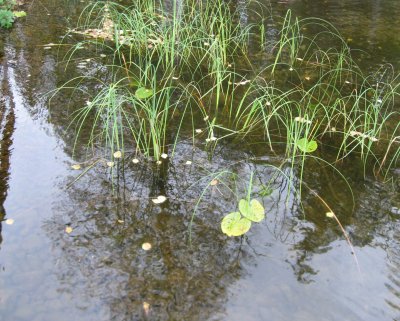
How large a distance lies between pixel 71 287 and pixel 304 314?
1345mm

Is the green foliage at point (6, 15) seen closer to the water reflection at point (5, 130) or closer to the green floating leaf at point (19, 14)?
the green floating leaf at point (19, 14)

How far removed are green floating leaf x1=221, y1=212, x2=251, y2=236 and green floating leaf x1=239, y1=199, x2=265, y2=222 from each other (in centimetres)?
4

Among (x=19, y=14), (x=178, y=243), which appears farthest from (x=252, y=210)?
(x=19, y=14)

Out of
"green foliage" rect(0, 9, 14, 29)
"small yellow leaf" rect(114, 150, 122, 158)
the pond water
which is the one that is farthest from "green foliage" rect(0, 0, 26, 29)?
"small yellow leaf" rect(114, 150, 122, 158)

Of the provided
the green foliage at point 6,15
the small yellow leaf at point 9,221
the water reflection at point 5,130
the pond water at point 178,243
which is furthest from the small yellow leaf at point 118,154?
the green foliage at point 6,15

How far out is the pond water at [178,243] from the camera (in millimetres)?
2340

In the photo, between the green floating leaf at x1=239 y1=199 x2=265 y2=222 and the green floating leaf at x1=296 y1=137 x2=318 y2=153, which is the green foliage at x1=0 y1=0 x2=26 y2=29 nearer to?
the green floating leaf at x1=296 y1=137 x2=318 y2=153

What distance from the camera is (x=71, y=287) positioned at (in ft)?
7.82

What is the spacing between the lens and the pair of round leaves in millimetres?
2725

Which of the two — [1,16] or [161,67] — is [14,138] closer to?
[161,67]

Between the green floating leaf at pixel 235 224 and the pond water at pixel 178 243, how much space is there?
0.07 m

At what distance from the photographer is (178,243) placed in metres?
2.71

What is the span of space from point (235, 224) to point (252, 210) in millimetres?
153

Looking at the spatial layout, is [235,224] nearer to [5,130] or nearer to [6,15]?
[5,130]
